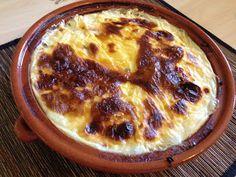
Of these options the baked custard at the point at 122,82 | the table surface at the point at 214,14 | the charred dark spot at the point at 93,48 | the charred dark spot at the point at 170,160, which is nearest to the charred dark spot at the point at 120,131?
the baked custard at the point at 122,82

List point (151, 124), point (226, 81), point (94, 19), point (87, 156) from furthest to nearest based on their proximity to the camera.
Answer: point (94, 19) → point (226, 81) → point (151, 124) → point (87, 156)

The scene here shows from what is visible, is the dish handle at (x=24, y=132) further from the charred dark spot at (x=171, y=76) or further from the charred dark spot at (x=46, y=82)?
the charred dark spot at (x=171, y=76)

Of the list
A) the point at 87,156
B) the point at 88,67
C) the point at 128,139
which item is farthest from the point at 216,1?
the point at 87,156

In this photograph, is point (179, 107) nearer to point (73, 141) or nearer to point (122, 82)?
point (122, 82)

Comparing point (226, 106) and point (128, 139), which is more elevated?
point (226, 106)

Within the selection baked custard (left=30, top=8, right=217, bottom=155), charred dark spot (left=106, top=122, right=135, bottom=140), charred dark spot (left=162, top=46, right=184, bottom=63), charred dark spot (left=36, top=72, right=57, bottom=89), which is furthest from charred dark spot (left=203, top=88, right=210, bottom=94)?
charred dark spot (left=36, top=72, right=57, bottom=89)

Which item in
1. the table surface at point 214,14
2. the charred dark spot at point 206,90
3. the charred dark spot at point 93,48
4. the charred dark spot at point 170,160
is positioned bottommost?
the charred dark spot at point 170,160

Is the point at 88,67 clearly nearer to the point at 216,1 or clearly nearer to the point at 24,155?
the point at 24,155
